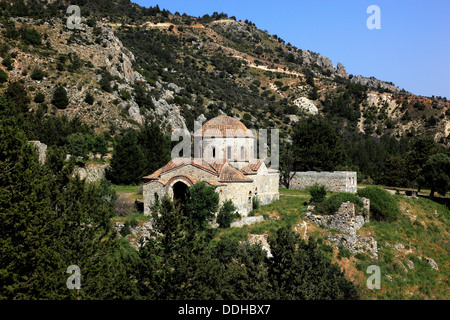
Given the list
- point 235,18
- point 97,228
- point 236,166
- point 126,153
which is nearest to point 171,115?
point 126,153

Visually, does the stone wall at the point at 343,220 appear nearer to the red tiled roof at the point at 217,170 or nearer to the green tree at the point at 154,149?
the red tiled roof at the point at 217,170

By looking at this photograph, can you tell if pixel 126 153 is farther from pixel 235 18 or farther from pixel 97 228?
pixel 235 18

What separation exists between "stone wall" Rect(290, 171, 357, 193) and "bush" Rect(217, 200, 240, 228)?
17.2m

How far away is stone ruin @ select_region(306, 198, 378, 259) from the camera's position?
22000 millimetres

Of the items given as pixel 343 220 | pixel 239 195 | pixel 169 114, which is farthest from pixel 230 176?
pixel 169 114

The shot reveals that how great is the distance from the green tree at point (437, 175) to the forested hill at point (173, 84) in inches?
344

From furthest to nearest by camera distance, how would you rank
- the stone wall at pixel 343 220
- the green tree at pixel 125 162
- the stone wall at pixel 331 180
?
1. the stone wall at pixel 331 180
2. the green tree at pixel 125 162
3. the stone wall at pixel 343 220

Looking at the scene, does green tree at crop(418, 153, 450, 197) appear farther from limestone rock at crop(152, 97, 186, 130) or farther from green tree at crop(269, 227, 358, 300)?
limestone rock at crop(152, 97, 186, 130)

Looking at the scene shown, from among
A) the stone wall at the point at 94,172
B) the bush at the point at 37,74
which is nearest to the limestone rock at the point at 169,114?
the bush at the point at 37,74

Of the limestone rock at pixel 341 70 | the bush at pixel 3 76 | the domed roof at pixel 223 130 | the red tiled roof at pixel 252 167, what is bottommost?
the red tiled roof at pixel 252 167

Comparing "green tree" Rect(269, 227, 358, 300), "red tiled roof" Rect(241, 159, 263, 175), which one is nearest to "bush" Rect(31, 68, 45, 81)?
"red tiled roof" Rect(241, 159, 263, 175)

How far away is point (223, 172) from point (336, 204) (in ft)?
27.2

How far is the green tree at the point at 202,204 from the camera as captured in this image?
22.3m

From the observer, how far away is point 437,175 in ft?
119
